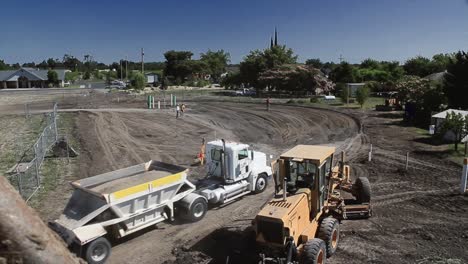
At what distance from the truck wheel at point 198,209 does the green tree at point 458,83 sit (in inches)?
1234

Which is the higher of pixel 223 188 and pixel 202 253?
pixel 223 188

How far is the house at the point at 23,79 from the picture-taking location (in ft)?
323

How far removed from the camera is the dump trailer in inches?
411

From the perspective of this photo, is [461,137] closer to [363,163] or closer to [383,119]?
[363,163]

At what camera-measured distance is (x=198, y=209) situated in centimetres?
1333

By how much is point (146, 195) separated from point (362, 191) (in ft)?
23.6

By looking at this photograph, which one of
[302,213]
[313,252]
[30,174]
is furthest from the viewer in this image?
[30,174]

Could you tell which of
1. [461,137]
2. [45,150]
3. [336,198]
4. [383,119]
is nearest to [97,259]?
[336,198]

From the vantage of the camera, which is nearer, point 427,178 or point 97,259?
point 97,259

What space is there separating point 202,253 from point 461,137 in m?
19.3

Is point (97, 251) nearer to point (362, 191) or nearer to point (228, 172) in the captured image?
point (228, 172)

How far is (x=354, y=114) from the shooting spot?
3931 centimetres

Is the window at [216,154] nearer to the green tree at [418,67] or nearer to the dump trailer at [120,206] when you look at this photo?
the dump trailer at [120,206]

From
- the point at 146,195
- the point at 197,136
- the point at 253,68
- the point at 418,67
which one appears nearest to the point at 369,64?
the point at 418,67
